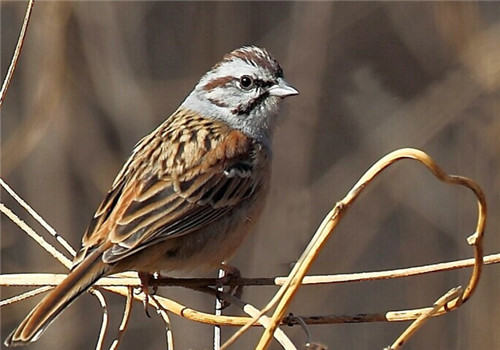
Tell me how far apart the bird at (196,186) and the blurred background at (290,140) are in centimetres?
189

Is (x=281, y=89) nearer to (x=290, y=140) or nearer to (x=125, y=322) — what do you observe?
(x=125, y=322)

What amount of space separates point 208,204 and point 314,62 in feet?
8.59

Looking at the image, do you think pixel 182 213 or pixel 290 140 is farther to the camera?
pixel 290 140

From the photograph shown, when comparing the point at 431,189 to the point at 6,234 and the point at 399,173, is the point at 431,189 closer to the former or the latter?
the point at 399,173

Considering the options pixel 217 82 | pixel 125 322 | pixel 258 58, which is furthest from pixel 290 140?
pixel 125 322

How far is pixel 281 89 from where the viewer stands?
3535 mm

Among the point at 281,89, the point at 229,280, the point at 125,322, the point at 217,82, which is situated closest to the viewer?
the point at 125,322

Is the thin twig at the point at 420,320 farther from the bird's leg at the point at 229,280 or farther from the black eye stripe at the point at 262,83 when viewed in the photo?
the black eye stripe at the point at 262,83

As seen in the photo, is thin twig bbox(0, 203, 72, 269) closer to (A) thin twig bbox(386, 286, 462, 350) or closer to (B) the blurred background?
(A) thin twig bbox(386, 286, 462, 350)

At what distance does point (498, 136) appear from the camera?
5.13 metres

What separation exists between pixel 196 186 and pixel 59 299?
2.77ft

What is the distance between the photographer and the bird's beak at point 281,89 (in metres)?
3.50

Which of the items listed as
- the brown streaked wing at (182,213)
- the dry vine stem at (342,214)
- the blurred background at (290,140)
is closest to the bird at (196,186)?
the brown streaked wing at (182,213)

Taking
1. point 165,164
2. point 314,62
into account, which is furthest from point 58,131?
point 165,164
